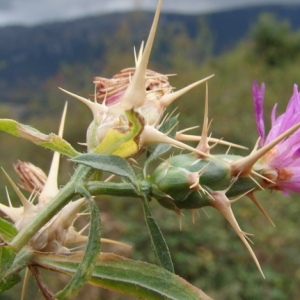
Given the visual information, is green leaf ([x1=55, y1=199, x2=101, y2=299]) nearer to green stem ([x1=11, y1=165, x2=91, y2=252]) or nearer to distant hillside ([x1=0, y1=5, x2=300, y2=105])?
green stem ([x1=11, y1=165, x2=91, y2=252])

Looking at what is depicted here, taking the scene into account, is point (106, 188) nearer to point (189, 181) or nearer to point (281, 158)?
point (189, 181)

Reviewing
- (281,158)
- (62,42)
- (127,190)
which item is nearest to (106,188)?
(127,190)

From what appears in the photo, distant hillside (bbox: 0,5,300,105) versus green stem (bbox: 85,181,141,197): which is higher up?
green stem (bbox: 85,181,141,197)

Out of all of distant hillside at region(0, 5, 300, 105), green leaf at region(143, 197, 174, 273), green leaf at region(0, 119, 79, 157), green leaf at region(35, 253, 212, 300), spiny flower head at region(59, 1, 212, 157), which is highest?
spiny flower head at region(59, 1, 212, 157)

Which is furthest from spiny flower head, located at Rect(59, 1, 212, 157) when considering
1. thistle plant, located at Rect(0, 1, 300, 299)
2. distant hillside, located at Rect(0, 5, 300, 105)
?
distant hillside, located at Rect(0, 5, 300, 105)

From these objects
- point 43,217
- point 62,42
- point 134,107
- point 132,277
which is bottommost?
point 62,42

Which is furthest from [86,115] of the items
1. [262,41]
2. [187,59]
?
[262,41]
